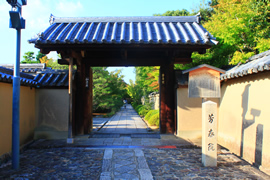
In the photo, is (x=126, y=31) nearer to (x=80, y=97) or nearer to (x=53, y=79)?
(x=80, y=97)

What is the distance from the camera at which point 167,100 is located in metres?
7.20

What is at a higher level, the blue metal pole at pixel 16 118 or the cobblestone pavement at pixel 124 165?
the blue metal pole at pixel 16 118

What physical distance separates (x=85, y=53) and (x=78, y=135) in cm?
321

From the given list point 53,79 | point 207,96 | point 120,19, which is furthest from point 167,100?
point 53,79

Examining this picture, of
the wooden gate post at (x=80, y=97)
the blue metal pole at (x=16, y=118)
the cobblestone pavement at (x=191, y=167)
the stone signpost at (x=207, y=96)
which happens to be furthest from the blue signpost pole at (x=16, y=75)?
the stone signpost at (x=207, y=96)

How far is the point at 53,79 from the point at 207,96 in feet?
18.7

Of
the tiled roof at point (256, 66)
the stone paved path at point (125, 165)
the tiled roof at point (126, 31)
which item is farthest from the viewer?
the tiled roof at point (126, 31)

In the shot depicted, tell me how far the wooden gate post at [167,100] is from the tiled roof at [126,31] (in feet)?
4.63

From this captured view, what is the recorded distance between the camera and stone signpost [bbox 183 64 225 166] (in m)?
4.62

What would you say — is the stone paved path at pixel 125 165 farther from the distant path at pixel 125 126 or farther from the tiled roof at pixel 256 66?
the tiled roof at pixel 256 66

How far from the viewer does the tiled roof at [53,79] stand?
700 cm

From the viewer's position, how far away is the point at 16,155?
174 inches

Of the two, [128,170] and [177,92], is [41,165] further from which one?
[177,92]

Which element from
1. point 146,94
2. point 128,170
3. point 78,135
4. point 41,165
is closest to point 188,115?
point 128,170
